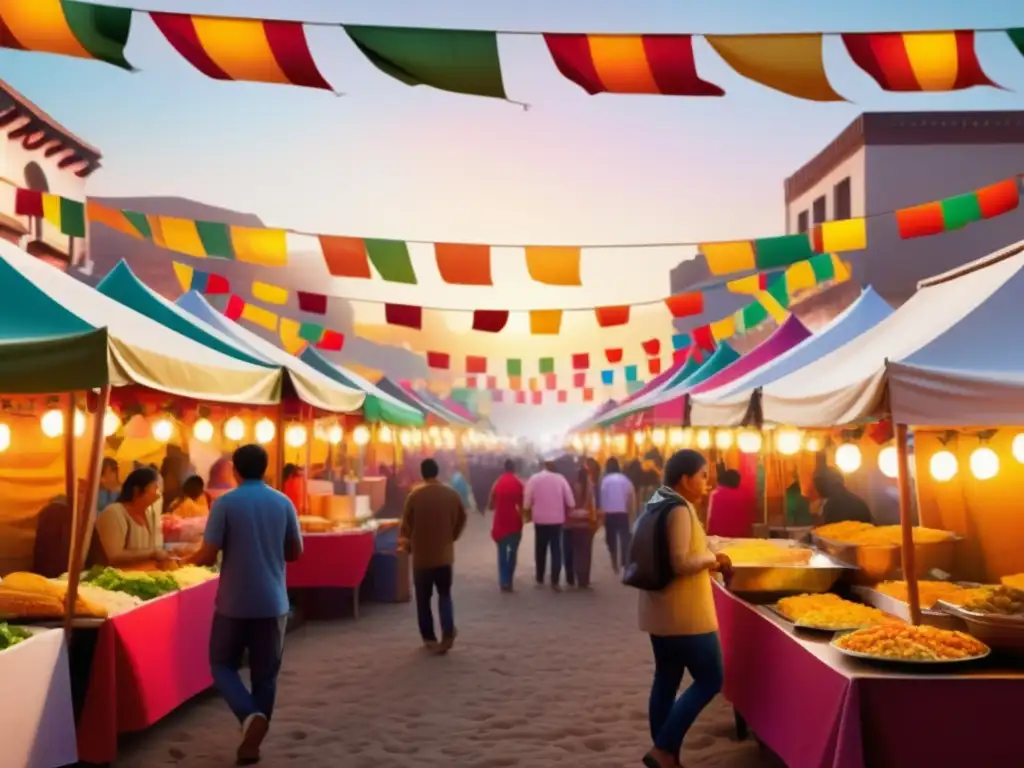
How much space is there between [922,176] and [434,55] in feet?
74.7

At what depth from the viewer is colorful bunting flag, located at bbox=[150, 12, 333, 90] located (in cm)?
696

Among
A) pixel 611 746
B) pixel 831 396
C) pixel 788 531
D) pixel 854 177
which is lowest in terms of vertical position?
pixel 611 746

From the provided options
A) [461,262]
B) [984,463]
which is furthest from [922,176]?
[984,463]

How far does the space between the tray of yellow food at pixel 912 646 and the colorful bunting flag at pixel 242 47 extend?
194 inches

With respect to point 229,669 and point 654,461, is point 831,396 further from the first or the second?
point 654,461

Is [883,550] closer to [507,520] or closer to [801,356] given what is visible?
[801,356]

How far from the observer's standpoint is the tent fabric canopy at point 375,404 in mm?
13875

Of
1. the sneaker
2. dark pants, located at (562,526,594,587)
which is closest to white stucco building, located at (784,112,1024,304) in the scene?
dark pants, located at (562,526,594,587)

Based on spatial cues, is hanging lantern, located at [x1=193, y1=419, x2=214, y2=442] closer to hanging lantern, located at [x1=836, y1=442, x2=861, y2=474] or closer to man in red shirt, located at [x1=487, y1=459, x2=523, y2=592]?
man in red shirt, located at [x1=487, y1=459, x2=523, y2=592]

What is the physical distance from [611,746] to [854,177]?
2350 cm

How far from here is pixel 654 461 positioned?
25203 millimetres

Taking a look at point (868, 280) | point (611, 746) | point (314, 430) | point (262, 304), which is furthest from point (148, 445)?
point (262, 304)

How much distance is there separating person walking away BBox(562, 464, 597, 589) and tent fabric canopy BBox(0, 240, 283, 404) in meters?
8.03

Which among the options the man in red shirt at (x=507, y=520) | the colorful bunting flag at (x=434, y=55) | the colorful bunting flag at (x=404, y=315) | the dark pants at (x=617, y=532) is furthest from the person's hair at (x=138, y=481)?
the dark pants at (x=617, y=532)
